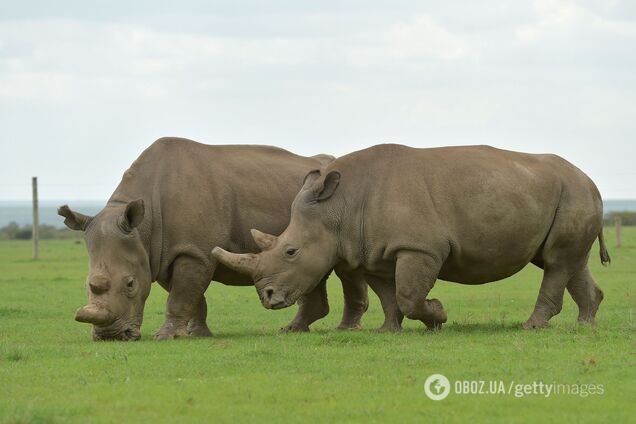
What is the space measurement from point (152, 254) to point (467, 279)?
3.54 meters

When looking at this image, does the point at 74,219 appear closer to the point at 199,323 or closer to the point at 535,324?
the point at 199,323

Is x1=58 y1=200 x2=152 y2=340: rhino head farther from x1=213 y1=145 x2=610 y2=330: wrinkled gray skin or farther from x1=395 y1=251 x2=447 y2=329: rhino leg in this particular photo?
x1=395 y1=251 x2=447 y2=329: rhino leg

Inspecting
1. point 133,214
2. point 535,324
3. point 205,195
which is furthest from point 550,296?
point 133,214

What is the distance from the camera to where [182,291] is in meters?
14.7

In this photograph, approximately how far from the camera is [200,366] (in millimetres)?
12023

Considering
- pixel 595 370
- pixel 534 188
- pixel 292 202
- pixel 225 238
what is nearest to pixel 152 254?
pixel 225 238

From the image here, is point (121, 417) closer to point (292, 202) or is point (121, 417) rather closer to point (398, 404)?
point (398, 404)

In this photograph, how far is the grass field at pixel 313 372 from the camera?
31.6 feet

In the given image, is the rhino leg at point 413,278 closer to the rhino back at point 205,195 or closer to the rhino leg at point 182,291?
the rhino back at point 205,195

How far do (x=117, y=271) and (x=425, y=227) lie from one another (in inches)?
129

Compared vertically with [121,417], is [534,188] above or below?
above

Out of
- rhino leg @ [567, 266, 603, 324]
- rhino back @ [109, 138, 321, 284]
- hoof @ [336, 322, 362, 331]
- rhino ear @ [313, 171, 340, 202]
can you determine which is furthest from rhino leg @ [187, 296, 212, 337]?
rhino leg @ [567, 266, 603, 324]

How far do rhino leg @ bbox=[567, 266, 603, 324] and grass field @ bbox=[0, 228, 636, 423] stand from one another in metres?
0.24

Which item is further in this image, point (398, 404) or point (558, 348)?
point (558, 348)
